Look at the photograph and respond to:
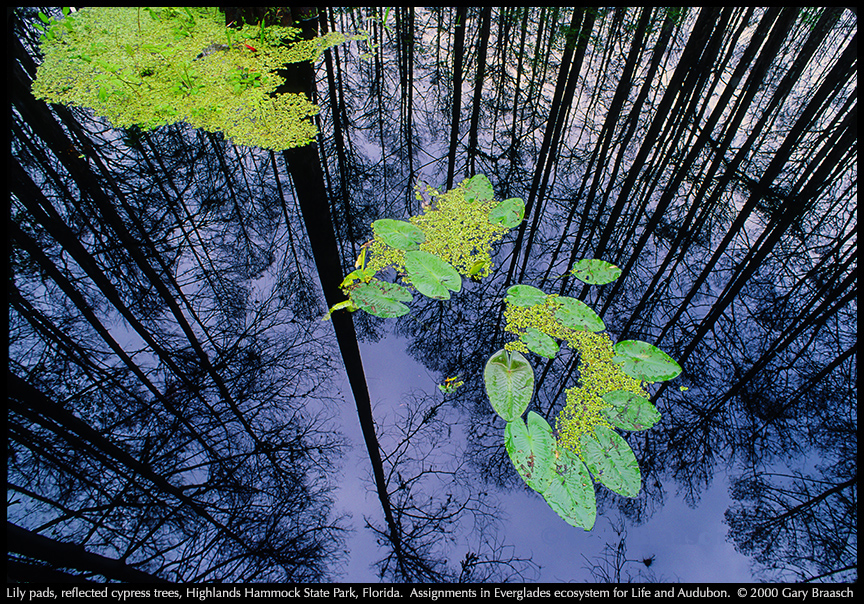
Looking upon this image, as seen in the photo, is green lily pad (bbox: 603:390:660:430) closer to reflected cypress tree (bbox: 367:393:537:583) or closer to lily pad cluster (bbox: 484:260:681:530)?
lily pad cluster (bbox: 484:260:681:530)

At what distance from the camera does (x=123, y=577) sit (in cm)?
118

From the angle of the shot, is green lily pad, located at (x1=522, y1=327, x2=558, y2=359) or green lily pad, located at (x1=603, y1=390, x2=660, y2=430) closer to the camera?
green lily pad, located at (x1=603, y1=390, x2=660, y2=430)

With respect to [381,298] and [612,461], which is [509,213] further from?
[612,461]

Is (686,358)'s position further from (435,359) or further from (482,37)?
(482,37)

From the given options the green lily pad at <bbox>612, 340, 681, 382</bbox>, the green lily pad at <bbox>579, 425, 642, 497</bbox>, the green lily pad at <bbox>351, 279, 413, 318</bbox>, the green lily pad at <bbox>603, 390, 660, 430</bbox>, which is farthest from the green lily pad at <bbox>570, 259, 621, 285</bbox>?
the green lily pad at <bbox>351, 279, 413, 318</bbox>

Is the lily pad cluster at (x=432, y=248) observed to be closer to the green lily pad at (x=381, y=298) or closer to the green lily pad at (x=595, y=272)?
the green lily pad at (x=381, y=298)

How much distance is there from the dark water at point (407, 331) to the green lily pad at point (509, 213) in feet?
0.32

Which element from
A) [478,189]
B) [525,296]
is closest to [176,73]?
[478,189]

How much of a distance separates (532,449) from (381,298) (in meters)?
0.80

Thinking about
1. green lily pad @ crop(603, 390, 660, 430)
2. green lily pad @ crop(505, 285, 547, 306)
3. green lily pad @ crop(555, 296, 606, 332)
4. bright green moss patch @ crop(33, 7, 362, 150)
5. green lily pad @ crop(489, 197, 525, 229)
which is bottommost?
green lily pad @ crop(603, 390, 660, 430)

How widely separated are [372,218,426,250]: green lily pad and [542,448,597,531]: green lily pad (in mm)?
1036

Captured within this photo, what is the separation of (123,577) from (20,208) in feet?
5.69

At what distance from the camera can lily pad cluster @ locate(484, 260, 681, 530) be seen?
1.21 metres

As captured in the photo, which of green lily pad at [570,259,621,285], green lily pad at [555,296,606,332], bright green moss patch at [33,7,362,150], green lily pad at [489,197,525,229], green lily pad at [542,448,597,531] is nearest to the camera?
green lily pad at [542,448,597,531]
